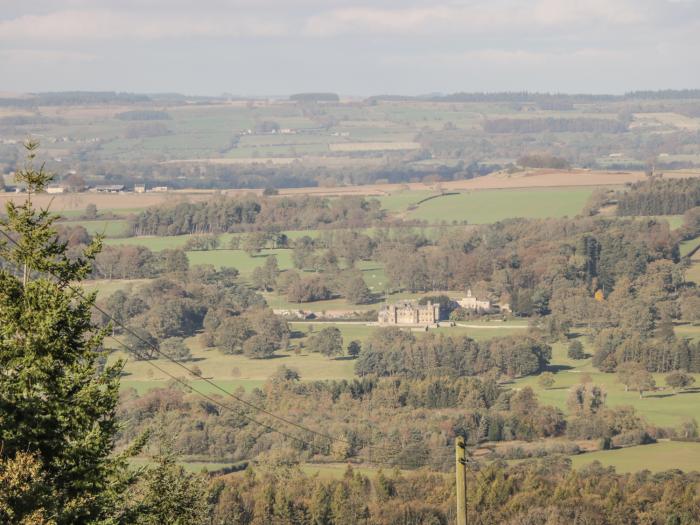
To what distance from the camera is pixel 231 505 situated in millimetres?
34781

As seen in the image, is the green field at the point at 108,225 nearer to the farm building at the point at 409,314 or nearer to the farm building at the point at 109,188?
the farm building at the point at 109,188

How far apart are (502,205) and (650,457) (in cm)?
7307

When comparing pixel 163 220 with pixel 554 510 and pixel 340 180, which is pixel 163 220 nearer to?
pixel 340 180

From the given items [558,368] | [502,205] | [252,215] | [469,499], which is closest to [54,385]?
[469,499]

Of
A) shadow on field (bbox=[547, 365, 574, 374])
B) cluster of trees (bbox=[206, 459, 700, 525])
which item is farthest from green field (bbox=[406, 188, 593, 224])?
cluster of trees (bbox=[206, 459, 700, 525])

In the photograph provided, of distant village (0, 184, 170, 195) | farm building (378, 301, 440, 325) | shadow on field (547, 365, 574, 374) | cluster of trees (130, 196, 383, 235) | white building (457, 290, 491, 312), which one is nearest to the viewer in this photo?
shadow on field (547, 365, 574, 374)

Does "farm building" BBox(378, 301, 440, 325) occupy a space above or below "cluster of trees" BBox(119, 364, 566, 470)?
below

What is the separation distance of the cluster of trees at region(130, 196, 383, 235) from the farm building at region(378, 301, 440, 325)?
33479 mm

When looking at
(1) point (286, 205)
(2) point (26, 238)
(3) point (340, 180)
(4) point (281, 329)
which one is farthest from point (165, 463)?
(3) point (340, 180)

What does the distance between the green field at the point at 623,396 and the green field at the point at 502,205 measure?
47399mm

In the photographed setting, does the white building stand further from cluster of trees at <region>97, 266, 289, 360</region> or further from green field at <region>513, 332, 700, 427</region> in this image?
green field at <region>513, 332, 700, 427</region>

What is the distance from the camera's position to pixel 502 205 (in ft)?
383

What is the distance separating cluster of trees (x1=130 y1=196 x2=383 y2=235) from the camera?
110 m

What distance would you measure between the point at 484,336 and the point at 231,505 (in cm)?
3737
